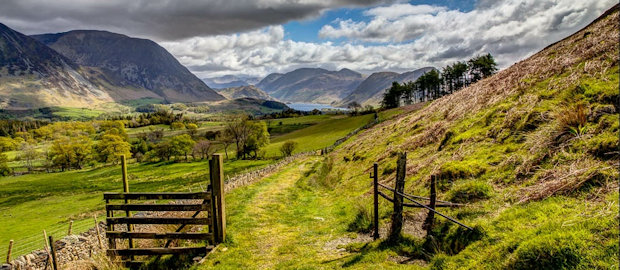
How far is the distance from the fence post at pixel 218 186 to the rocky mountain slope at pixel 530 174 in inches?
202

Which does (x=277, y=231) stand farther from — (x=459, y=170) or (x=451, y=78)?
(x=451, y=78)

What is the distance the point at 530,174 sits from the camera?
10430 mm

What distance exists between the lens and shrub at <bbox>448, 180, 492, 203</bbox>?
10773mm

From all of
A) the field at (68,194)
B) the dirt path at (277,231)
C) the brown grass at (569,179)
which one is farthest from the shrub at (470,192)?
the field at (68,194)

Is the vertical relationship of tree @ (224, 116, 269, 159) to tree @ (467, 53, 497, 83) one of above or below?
below

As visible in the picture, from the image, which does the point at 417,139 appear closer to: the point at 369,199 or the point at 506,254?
the point at 369,199

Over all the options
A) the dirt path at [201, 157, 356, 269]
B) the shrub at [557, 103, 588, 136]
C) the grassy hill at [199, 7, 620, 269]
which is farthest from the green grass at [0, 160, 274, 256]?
the shrub at [557, 103, 588, 136]

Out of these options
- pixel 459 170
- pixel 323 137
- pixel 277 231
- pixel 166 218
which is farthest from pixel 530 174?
pixel 323 137

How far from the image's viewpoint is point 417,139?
21875 millimetres

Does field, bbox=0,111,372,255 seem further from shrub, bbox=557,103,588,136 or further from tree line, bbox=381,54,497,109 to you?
tree line, bbox=381,54,497,109

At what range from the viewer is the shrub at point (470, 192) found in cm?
1077

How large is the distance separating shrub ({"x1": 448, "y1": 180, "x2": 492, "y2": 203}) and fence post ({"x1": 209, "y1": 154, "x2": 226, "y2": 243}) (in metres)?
8.75

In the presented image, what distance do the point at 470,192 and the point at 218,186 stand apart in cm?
932

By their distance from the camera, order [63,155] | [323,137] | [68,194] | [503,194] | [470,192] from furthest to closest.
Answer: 1. [63,155]
2. [323,137]
3. [68,194]
4. [470,192]
5. [503,194]
